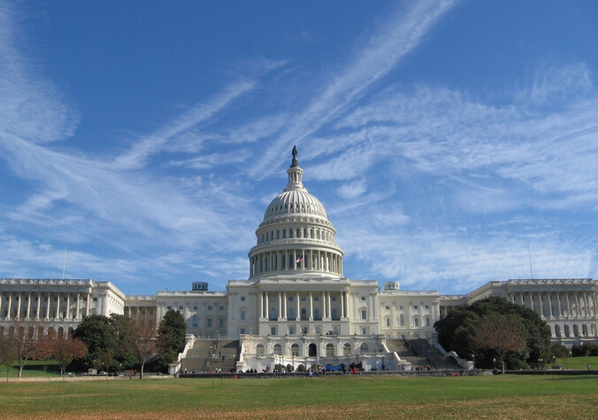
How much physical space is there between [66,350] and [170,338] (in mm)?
21722

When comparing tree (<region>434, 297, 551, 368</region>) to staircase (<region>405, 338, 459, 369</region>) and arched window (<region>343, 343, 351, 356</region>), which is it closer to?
staircase (<region>405, 338, 459, 369</region>)

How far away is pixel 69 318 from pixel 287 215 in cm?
5046

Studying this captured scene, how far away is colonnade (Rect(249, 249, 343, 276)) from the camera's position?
135875mm

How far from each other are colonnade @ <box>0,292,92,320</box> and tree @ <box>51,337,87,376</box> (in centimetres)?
4824

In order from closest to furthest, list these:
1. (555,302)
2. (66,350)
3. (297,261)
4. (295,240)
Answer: (66,350), (297,261), (555,302), (295,240)

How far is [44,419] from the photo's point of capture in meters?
25.6

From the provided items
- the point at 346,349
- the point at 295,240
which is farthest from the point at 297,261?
the point at 346,349

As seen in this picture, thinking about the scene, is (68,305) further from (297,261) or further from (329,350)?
(329,350)

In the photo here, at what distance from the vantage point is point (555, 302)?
440ft

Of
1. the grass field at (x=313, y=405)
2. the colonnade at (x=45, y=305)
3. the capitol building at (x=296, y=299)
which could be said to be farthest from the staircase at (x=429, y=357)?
the colonnade at (x=45, y=305)

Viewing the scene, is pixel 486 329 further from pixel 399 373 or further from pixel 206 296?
pixel 206 296

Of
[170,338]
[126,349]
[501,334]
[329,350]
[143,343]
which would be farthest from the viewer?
[329,350]

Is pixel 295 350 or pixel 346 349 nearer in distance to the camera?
pixel 295 350

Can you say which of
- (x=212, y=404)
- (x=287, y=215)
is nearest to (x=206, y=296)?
(x=287, y=215)
